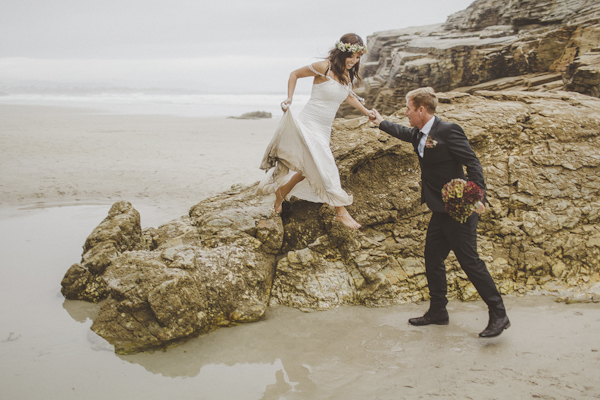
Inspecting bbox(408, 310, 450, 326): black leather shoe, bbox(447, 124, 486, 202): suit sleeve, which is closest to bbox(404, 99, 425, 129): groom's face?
bbox(447, 124, 486, 202): suit sleeve

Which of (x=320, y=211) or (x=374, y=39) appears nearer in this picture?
(x=320, y=211)

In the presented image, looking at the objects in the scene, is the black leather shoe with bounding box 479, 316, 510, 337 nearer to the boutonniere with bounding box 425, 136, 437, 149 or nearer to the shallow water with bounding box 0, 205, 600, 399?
the shallow water with bounding box 0, 205, 600, 399

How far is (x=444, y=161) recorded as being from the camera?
3.47 metres

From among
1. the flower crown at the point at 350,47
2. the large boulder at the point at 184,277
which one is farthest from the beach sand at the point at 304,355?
the flower crown at the point at 350,47

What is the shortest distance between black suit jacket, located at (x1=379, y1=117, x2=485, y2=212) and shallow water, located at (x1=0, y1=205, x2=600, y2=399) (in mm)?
1218

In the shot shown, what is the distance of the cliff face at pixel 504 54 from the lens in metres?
9.70

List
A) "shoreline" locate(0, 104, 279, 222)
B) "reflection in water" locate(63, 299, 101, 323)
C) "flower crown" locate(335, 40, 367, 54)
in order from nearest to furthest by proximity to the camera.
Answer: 1. "reflection in water" locate(63, 299, 101, 323)
2. "flower crown" locate(335, 40, 367, 54)
3. "shoreline" locate(0, 104, 279, 222)

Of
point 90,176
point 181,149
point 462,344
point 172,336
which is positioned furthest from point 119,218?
point 181,149

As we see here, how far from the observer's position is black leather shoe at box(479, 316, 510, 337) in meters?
3.37

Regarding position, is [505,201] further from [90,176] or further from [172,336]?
[90,176]

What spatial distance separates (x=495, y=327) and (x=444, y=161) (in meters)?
1.46

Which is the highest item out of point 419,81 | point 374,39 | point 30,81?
point 30,81

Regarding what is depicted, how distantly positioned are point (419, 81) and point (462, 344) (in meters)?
13.4

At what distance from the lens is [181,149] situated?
50.0 feet
